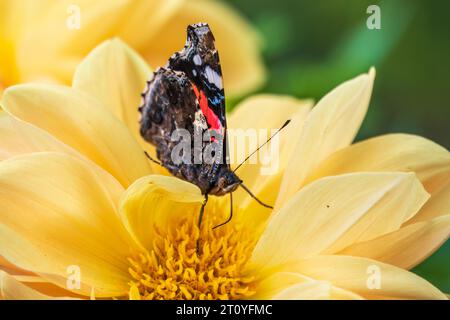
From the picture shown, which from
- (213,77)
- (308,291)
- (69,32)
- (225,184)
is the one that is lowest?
(308,291)

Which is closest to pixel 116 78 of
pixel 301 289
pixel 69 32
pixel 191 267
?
pixel 69 32

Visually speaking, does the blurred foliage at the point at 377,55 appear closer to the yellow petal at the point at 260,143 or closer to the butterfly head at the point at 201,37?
the yellow petal at the point at 260,143

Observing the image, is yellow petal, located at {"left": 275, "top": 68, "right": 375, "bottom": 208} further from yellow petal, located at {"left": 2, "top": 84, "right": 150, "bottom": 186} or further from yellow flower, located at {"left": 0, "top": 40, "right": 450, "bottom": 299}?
yellow petal, located at {"left": 2, "top": 84, "right": 150, "bottom": 186}

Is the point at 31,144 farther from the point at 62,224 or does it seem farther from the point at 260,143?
the point at 260,143

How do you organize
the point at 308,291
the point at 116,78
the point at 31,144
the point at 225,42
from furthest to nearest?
the point at 225,42
the point at 116,78
the point at 31,144
the point at 308,291

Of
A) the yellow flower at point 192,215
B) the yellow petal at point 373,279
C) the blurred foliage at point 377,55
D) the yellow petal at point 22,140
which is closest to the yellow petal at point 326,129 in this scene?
the yellow flower at point 192,215

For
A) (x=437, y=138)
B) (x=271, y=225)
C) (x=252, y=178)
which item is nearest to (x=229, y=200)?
(x=252, y=178)

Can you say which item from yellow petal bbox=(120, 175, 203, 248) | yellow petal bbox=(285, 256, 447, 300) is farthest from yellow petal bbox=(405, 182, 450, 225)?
yellow petal bbox=(120, 175, 203, 248)
